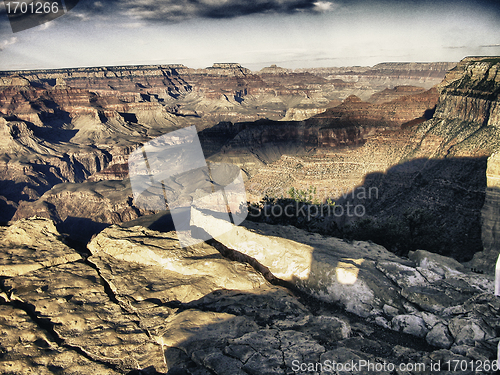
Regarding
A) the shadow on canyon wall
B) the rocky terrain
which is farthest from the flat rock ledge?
the rocky terrain

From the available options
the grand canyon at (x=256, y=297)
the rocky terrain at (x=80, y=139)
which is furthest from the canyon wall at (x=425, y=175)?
Answer: the rocky terrain at (x=80, y=139)

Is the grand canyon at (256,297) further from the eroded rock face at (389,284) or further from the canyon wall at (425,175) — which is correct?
the canyon wall at (425,175)

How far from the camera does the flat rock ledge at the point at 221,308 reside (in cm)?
Result: 794

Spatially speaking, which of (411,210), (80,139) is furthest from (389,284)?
(80,139)

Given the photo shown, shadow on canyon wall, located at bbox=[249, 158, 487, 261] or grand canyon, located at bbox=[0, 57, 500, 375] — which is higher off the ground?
grand canyon, located at bbox=[0, 57, 500, 375]

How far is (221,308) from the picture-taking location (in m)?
10.4

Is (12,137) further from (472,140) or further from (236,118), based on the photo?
(472,140)

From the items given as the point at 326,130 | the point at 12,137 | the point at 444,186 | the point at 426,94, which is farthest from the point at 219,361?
the point at 12,137

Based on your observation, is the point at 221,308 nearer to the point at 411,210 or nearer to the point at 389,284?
the point at 389,284

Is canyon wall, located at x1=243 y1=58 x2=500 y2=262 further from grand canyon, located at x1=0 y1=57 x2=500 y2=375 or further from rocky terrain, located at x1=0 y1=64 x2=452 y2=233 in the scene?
rocky terrain, located at x1=0 y1=64 x2=452 y2=233

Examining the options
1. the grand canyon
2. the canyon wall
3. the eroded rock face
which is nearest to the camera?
the grand canyon

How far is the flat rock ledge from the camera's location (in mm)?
7938

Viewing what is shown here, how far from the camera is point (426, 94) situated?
83375 mm

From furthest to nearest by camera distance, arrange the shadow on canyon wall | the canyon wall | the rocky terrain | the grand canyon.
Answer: the rocky terrain < the canyon wall < the shadow on canyon wall < the grand canyon
